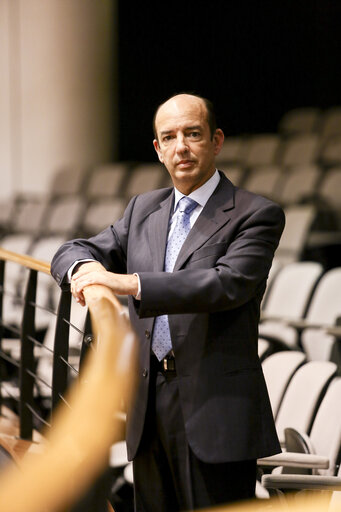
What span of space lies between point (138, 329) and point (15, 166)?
5148 millimetres

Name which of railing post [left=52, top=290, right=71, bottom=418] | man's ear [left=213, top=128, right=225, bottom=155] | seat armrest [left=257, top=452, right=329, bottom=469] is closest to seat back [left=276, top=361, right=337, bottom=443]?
seat armrest [left=257, top=452, right=329, bottom=469]

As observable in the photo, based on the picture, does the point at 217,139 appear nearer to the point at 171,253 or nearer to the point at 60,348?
the point at 171,253

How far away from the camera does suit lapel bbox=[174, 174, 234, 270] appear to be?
1.37 m

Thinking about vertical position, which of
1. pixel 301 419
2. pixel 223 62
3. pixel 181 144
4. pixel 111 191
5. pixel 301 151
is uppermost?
pixel 223 62

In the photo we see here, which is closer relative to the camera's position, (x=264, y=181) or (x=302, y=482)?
(x=302, y=482)

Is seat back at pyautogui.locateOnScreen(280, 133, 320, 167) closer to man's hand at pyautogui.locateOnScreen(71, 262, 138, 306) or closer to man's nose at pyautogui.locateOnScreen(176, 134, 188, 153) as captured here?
man's nose at pyautogui.locateOnScreen(176, 134, 188, 153)

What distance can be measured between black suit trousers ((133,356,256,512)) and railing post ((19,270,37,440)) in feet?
2.52

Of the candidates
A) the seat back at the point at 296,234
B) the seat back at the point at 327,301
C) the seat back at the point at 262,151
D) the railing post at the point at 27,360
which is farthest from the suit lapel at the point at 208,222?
the seat back at the point at 262,151

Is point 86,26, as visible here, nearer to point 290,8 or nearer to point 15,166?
point 15,166

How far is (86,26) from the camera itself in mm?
6102

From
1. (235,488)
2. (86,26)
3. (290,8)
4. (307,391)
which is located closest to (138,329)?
(235,488)

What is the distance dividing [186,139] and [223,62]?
5.87m

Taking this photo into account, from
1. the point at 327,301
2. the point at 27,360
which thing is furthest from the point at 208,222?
the point at 327,301

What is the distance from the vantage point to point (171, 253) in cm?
142
